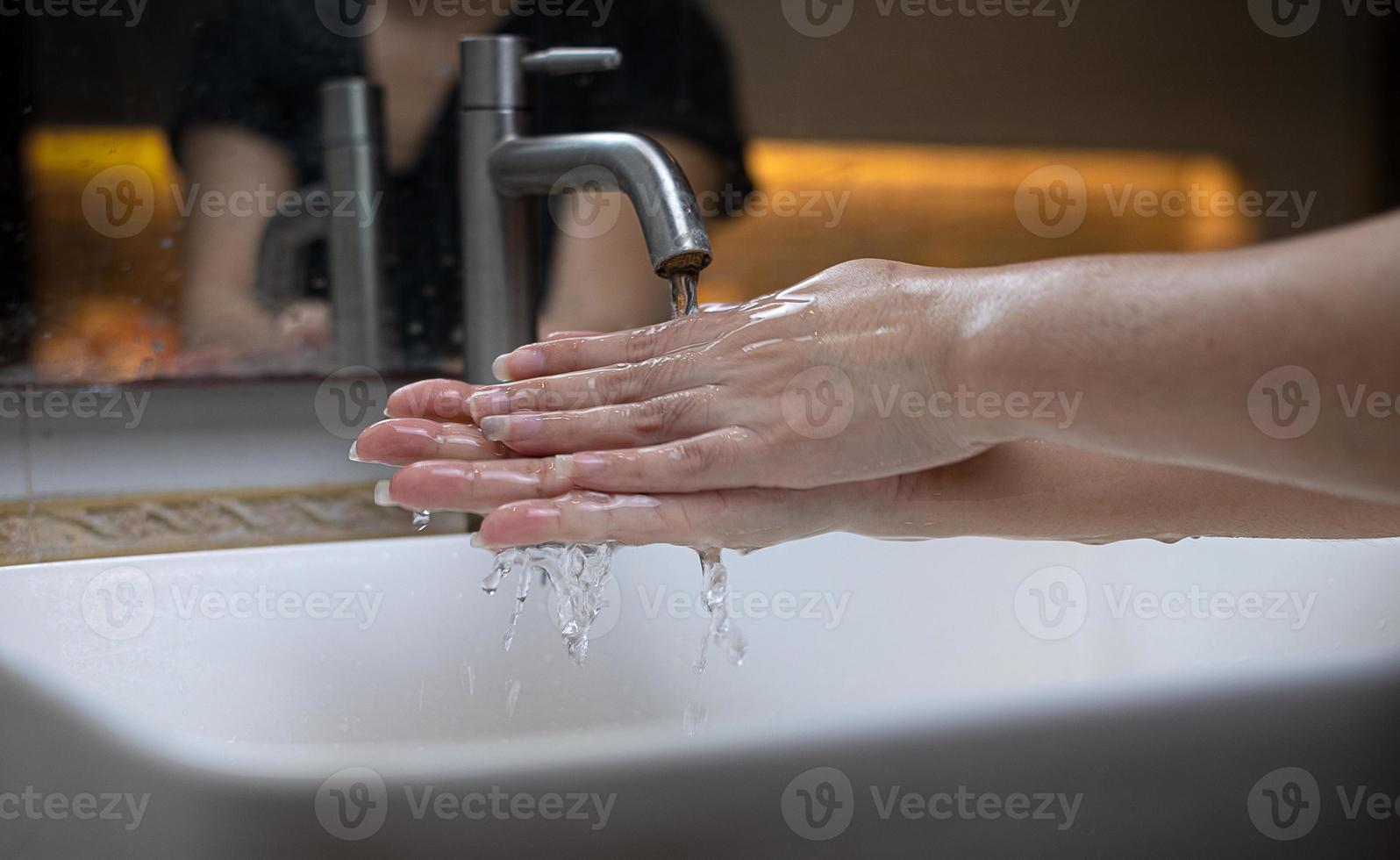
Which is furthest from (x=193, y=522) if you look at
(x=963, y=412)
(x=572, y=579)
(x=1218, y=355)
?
(x=1218, y=355)

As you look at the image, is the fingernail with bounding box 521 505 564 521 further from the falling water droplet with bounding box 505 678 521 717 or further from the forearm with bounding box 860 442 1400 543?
the falling water droplet with bounding box 505 678 521 717

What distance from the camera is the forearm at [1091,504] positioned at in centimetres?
58

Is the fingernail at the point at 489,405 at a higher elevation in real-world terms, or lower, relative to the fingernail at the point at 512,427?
higher

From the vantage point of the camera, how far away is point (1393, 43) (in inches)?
58.1

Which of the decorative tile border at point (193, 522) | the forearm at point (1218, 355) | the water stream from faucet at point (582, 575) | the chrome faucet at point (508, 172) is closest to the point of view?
the forearm at point (1218, 355)

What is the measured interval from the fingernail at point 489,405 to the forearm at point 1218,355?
223 millimetres

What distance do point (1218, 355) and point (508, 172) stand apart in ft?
1.65

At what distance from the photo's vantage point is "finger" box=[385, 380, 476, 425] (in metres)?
→ 0.57

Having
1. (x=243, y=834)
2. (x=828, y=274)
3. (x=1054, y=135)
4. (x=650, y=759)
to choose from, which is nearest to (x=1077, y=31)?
(x=1054, y=135)

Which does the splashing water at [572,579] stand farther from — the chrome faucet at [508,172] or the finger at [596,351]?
the chrome faucet at [508,172]

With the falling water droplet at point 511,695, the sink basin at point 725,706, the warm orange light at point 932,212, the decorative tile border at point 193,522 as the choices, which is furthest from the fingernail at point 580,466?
the warm orange light at point 932,212

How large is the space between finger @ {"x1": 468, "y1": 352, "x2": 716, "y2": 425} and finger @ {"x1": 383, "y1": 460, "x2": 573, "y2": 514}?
0.16 ft

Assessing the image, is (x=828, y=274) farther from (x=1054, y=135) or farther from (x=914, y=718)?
(x=1054, y=135)

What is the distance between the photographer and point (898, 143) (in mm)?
1217
